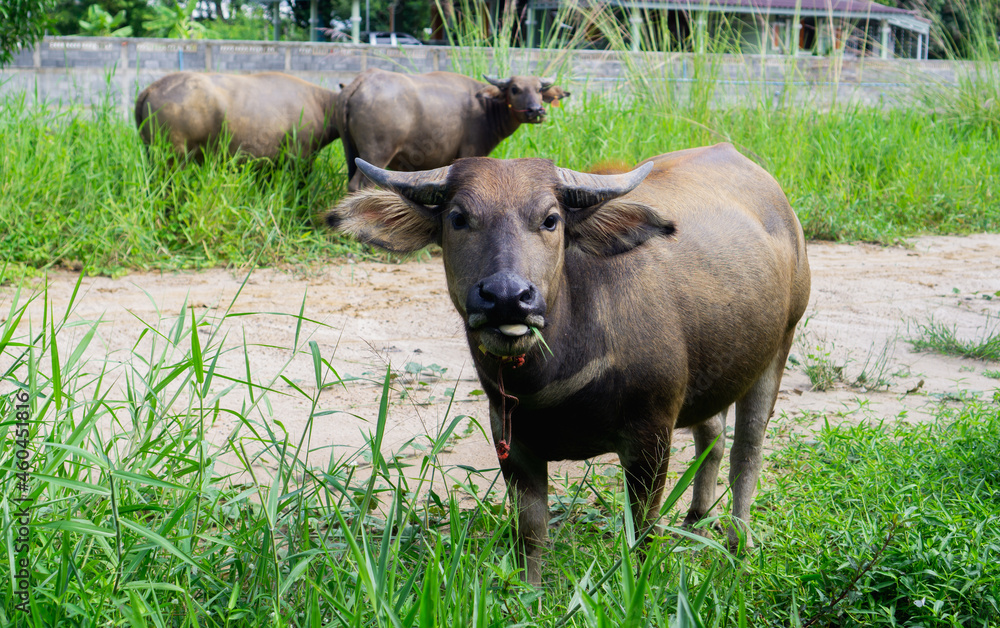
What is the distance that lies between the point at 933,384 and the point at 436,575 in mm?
3565

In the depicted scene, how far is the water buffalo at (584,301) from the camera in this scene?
2.27 m

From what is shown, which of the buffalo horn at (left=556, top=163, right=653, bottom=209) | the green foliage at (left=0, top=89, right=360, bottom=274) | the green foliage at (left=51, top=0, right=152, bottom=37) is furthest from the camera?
the green foliage at (left=51, top=0, right=152, bottom=37)

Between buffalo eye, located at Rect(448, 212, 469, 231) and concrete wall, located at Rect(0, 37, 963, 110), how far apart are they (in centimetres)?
653

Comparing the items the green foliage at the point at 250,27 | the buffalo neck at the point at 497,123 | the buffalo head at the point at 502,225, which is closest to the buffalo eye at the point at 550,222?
the buffalo head at the point at 502,225

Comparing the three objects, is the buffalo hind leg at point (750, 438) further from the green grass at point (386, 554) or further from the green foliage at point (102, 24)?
the green foliage at point (102, 24)

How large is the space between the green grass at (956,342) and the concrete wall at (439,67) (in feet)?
14.9

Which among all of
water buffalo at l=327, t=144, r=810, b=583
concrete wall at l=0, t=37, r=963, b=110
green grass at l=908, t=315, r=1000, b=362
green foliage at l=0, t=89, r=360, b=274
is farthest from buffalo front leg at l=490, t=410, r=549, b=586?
concrete wall at l=0, t=37, r=963, b=110

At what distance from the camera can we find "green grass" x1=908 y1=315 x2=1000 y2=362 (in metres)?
4.57

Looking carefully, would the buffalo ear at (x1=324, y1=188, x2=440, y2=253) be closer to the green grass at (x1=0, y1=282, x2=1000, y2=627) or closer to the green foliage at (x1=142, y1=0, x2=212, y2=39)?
the green grass at (x1=0, y1=282, x2=1000, y2=627)

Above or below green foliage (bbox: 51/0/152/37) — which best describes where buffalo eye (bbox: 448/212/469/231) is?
below

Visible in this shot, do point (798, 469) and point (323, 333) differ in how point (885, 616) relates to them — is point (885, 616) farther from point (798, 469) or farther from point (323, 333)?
point (323, 333)

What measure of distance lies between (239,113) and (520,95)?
241 cm

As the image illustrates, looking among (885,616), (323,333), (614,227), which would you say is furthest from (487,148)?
(885,616)

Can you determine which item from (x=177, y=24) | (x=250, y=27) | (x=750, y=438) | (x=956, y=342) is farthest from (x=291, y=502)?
(x=250, y=27)
